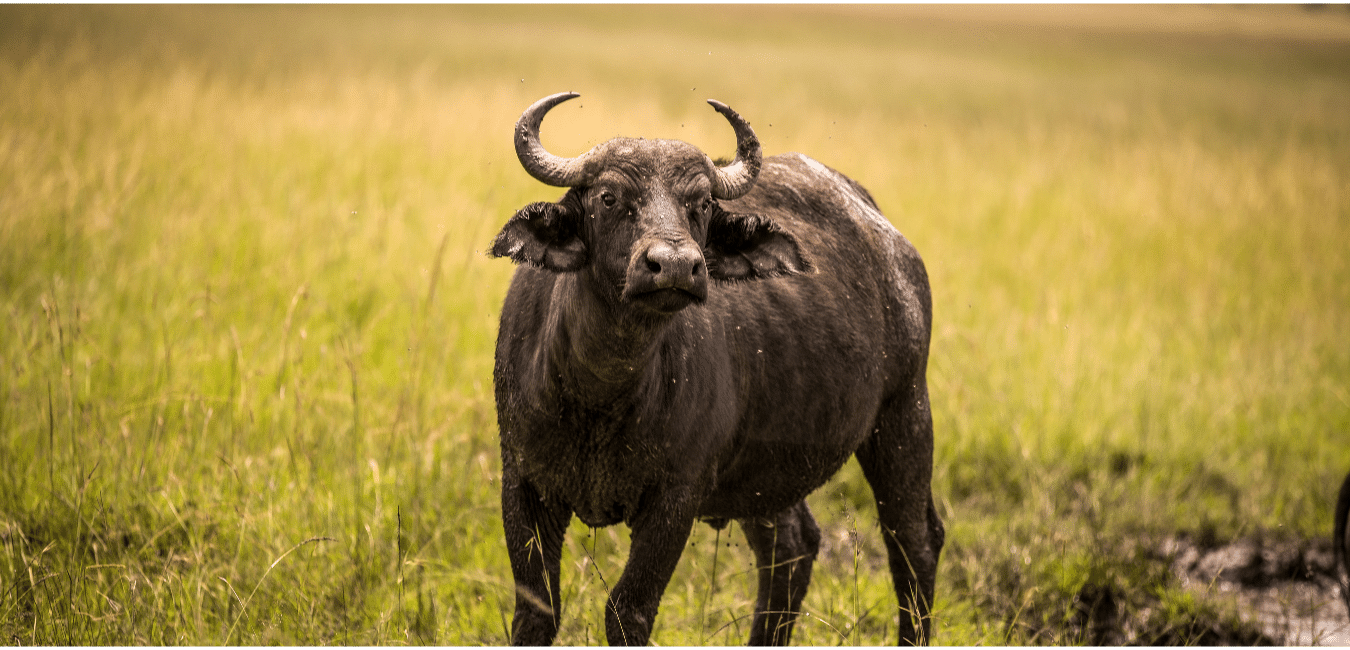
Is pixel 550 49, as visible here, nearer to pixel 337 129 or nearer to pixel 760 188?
pixel 337 129

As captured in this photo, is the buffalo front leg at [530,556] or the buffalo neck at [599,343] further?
the buffalo front leg at [530,556]

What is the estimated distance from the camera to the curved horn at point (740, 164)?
2.80 meters

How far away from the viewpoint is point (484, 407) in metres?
5.27

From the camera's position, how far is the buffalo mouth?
241cm

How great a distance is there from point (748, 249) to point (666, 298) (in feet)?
1.92

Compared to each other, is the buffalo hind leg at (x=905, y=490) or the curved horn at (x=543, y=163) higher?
the curved horn at (x=543, y=163)

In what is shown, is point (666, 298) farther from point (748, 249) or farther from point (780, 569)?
point (780, 569)

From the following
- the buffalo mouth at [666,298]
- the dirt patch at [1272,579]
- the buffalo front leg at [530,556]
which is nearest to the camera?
the buffalo mouth at [666,298]

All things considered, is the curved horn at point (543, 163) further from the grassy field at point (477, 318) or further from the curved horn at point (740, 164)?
the grassy field at point (477, 318)

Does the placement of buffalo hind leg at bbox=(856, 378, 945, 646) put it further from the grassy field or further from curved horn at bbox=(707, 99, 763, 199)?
curved horn at bbox=(707, 99, 763, 199)

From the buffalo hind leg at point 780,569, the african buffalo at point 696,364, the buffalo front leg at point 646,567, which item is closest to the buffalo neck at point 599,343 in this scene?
the african buffalo at point 696,364

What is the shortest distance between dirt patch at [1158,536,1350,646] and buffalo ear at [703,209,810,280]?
324 cm

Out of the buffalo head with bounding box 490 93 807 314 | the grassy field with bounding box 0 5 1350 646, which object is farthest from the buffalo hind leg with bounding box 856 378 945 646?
the buffalo head with bounding box 490 93 807 314

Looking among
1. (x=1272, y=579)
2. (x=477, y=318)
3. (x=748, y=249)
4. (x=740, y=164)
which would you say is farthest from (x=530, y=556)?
(x=1272, y=579)
